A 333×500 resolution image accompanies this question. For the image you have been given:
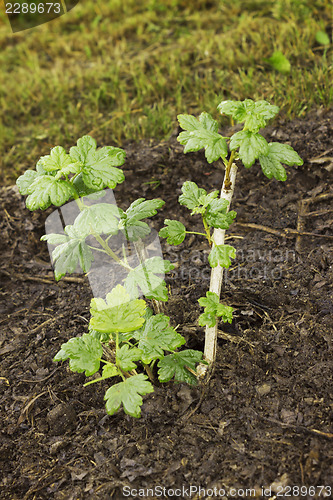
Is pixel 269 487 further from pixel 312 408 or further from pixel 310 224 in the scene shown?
pixel 310 224

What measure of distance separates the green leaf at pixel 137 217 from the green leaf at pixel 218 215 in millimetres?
206

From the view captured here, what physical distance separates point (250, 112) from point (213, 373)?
1124 millimetres

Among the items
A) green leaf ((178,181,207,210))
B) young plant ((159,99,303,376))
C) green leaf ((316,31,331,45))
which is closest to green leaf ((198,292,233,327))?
young plant ((159,99,303,376))

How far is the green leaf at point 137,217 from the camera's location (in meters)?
1.80

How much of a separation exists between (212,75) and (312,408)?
286 cm

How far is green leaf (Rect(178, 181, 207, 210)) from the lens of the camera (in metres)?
1.76

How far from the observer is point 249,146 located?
5.16 feet

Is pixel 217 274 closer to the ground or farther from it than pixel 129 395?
farther from it

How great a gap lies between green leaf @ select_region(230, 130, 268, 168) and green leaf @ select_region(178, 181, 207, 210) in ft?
0.85

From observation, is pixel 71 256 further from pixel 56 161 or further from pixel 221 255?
pixel 221 255

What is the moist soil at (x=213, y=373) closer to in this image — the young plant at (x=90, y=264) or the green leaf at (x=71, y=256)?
the young plant at (x=90, y=264)

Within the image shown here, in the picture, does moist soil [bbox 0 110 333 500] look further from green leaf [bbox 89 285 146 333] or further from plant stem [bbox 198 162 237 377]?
green leaf [bbox 89 285 146 333]

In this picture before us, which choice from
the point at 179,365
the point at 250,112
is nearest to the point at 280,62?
the point at 250,112

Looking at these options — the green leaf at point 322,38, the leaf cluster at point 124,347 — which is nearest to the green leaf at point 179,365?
the leaf cluster at point 124,347
